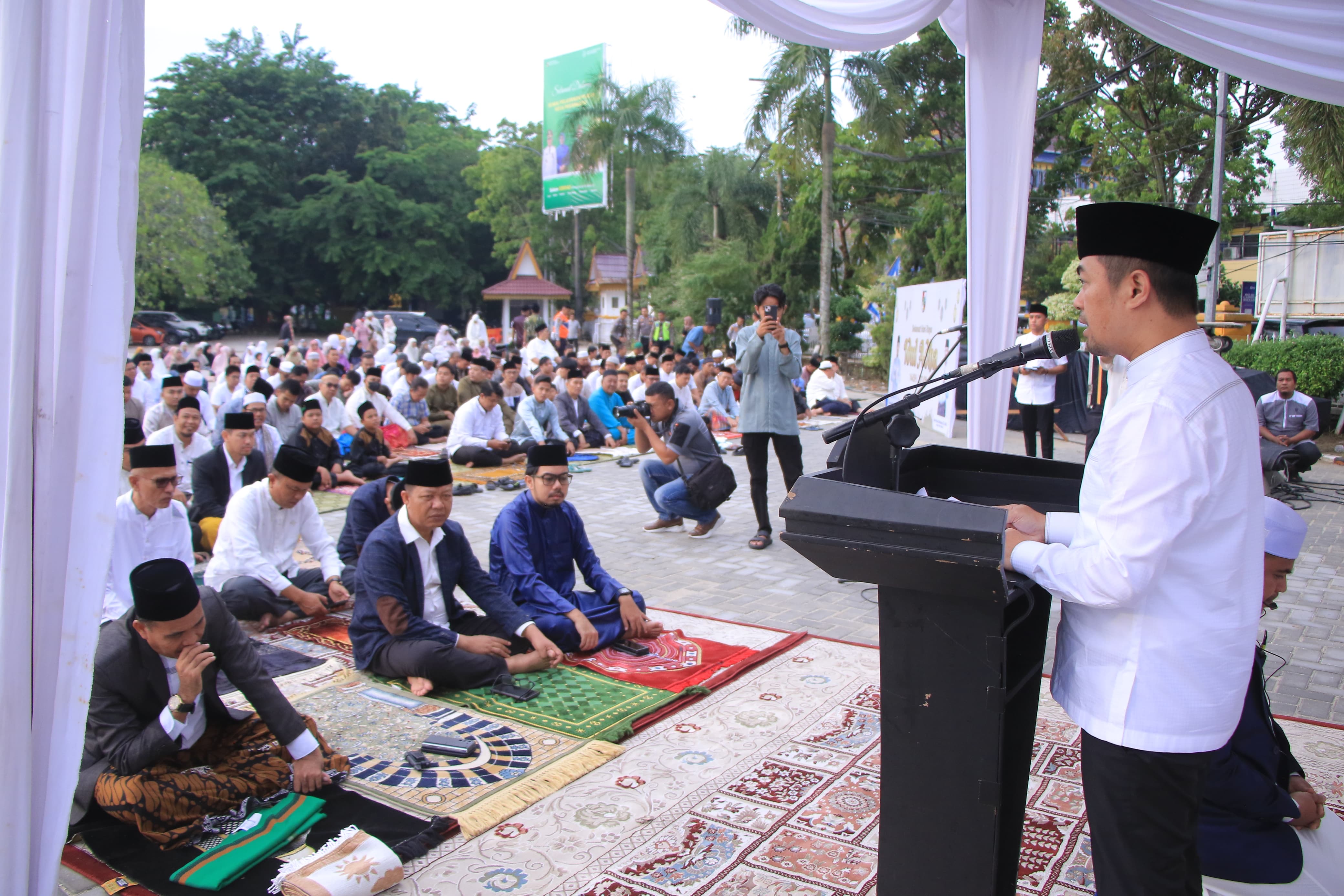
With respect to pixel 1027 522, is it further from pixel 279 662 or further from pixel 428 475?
pixel 279 662

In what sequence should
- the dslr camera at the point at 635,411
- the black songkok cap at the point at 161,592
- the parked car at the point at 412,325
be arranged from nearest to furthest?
the black songkok cap at the point at 161,592 → the dslr camera at the point at 635,411 → the parked car at the point at 412,325

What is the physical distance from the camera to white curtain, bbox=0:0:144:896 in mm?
1964

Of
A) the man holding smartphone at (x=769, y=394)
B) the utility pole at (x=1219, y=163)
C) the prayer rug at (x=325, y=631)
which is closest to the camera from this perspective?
the prayer rug at (x=325, y=631)

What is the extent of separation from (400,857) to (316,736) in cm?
75

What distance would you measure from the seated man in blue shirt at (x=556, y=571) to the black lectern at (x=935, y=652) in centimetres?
267

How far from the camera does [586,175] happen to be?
2562cm

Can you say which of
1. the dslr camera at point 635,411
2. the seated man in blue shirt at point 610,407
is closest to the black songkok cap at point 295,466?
the dslr camera at point 635,411

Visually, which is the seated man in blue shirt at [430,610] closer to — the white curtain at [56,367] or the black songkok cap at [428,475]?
the black songkok cap at [428,475]

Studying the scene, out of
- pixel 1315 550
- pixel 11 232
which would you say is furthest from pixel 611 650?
pixel 1315 550

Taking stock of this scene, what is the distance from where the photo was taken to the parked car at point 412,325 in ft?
101

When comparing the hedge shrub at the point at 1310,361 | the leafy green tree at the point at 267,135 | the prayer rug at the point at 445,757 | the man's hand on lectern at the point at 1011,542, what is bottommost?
the prayer rug at the point at 445,757

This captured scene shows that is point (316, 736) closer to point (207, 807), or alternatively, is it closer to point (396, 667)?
point (207, 807)

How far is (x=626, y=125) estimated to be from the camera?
82.0ft

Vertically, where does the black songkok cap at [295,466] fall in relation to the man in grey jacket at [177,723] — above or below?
above
